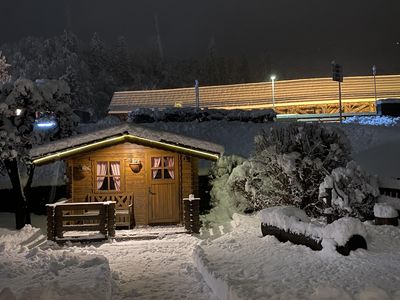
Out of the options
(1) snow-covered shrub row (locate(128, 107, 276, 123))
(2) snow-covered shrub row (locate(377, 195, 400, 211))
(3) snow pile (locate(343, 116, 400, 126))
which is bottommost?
(2) snow-covered shrub row (locate(377, 195, 400, 211))

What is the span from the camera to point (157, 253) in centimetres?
1143

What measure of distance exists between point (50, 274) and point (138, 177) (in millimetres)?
6289

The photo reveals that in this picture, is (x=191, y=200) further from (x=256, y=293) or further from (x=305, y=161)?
(x=256, y=293)

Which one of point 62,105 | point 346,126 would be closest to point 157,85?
point 346,126

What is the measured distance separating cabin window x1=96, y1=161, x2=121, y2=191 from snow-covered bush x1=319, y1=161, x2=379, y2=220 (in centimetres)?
638

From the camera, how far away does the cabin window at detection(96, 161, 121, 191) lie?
15.0 metres

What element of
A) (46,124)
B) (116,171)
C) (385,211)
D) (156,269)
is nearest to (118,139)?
(116,171)

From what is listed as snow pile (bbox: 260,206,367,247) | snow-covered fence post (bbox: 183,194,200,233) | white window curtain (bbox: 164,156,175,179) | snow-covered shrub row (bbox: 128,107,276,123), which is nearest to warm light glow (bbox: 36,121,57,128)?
white window curtain (bbox: 164,156,175,179)

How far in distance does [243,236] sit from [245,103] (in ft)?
106

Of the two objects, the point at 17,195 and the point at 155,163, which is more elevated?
the point at 155,163

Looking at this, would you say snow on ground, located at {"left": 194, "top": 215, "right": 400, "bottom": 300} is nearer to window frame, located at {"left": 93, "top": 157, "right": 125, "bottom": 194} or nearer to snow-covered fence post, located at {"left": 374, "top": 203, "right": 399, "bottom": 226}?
A: snow-covered fence post, located at {"left": 374, "top": 203, "right": 399, "bottom": 226}

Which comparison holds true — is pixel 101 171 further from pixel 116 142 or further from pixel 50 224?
pixel 50 224

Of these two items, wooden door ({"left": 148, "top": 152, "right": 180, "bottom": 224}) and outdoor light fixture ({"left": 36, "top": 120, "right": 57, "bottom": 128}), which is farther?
outdoor light fixture ({"left": 36, "top": 120, "right": 57, "bottom": 128})

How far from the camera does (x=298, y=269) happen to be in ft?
27.3
